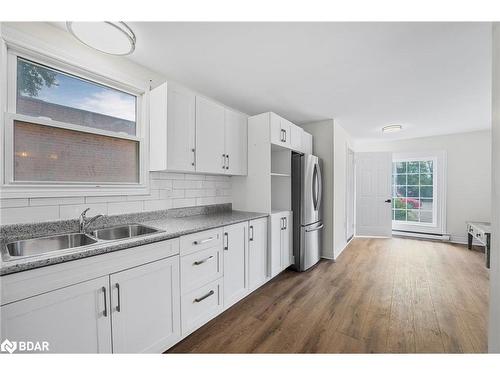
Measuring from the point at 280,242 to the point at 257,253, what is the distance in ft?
1.57

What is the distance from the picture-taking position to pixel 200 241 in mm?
1777

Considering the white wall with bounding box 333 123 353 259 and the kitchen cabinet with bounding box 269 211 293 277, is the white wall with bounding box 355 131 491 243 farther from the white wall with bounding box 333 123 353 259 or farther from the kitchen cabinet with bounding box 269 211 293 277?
the kitchen cabinet with bounding box 269 211 293 277

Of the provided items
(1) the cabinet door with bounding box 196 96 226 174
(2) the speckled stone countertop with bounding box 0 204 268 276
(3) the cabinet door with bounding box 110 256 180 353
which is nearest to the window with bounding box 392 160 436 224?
(2) the speckled stone countertop with bounding box 0 204 268 276

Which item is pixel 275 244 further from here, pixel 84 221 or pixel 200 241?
pixel 84 221

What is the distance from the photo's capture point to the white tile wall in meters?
1.42

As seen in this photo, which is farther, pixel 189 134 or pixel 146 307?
pixel 189 134

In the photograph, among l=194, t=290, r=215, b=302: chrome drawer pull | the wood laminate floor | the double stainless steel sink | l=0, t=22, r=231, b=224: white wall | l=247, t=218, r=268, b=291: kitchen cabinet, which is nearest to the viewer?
the double stainless steel sink

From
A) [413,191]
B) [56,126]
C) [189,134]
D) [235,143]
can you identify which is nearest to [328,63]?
[235,143]

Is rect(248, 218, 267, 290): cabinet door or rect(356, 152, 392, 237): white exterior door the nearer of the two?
rect(248, 218, 267, 290): cabinet door

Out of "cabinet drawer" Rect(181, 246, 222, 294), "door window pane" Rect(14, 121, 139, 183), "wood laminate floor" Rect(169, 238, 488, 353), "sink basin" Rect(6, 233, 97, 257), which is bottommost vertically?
"wood laminate floor" Rect(169, 238, 488, 353)

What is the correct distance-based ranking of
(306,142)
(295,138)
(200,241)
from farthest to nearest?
1. (306,142)
2. (295,138)
3. (200,241)

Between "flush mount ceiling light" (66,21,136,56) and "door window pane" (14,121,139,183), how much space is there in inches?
26.2
